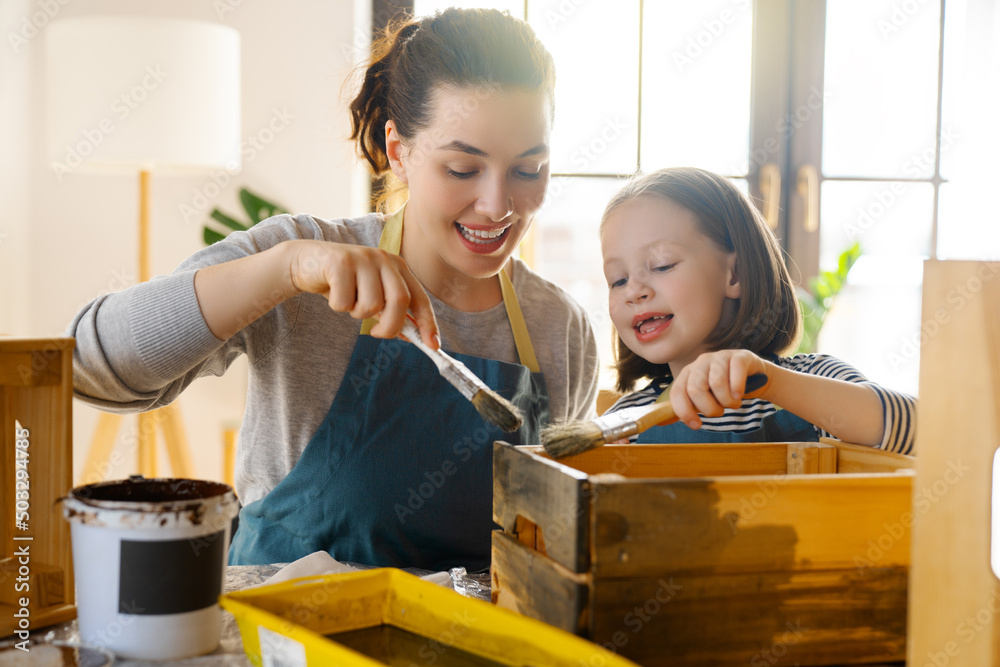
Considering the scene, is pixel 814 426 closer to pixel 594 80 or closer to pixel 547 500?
pixel 547 500

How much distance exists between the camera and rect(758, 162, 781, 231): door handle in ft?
9.18

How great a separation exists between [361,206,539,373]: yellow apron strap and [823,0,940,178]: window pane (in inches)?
76.1

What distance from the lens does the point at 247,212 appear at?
2.37 meters

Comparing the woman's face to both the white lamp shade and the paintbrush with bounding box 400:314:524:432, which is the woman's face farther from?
the white lamp shade

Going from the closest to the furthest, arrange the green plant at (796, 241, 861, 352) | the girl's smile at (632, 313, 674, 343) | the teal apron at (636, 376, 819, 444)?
the teal apron at (636, 376, 819, 444) → the girl's smile at (632, 313, 674, 343) → the green plant at (796, 241, 861, 352)

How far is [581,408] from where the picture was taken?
1.41m

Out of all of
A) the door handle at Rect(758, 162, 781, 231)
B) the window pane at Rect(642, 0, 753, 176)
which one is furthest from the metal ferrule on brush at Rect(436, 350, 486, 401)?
the door handle at Rect(758, 162, 781, 231)

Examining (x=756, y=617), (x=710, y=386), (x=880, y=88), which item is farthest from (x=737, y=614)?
(x=880, y=88)

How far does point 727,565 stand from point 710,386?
0.82 ft

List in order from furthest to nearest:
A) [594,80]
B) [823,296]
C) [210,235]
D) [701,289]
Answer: [594,80]
[823,296]
[210,235]
[701,289]

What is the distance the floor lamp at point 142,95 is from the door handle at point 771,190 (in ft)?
5.69

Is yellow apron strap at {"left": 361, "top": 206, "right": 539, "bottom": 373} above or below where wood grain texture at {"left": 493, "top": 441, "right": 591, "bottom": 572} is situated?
above

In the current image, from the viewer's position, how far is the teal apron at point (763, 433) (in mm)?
1028

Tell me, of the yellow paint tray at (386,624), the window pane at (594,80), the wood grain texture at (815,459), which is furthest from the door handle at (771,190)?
the yellow paint tray at (386,624)
